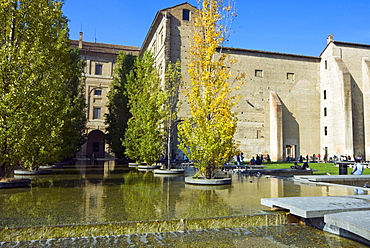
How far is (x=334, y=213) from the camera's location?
5.28 metres

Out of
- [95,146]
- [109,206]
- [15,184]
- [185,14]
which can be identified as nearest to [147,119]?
[15,184]

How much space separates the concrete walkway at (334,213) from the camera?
4457mm

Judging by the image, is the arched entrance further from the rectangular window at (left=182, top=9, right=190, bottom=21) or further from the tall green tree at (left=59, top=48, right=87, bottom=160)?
the rectangular window at (left=182, top=9, right=190, bottom=21)

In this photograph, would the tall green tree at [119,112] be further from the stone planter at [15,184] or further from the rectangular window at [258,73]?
the stone planter at [15,184]

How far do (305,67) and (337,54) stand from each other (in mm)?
3686

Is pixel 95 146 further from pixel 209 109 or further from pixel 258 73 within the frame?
pixel 209 109

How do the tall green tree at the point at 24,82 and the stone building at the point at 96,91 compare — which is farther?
the stone building at the point at 96,91

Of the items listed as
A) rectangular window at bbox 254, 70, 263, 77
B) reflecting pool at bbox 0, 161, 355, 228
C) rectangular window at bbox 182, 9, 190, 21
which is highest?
rectangular window at bbox 182, 9, 190, 21

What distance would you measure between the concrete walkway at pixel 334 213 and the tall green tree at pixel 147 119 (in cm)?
1216

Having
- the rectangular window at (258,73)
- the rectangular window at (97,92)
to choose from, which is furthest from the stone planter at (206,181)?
the rectangular window at (97,92)

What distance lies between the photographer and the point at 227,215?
219 inches

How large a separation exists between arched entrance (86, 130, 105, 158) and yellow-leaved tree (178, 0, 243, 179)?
38.0 metres

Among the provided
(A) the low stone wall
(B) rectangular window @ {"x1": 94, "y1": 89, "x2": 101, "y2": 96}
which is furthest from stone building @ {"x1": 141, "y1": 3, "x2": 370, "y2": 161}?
(A) the low stone wall

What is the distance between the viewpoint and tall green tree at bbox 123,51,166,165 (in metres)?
17.9
